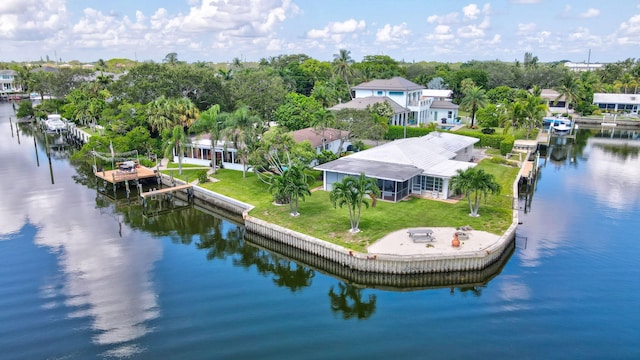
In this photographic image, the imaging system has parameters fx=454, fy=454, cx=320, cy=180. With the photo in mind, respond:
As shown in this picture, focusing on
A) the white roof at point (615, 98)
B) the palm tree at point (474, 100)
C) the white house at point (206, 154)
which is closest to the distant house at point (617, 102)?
the white roof at point (615, 98)

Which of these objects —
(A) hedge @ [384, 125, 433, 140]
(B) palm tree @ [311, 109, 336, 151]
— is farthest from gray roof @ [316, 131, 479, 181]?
(A) hedge @ [384, 125, 433, 140]

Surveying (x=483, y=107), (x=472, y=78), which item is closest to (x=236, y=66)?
(x=472, y=78)

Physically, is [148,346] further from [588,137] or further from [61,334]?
[588,137]

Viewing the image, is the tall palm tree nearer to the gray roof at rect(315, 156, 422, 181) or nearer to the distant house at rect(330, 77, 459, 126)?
the distant house at rect(330, 77, 459, 126)

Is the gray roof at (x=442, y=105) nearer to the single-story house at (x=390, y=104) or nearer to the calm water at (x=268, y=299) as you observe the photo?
the single-story house at (x=390, y=104)

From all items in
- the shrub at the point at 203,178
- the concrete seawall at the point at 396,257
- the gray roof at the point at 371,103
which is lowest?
the concrete seawall at the point at 396,257

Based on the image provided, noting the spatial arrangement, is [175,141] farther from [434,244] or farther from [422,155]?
[434,244]
